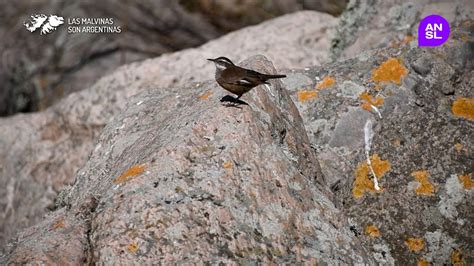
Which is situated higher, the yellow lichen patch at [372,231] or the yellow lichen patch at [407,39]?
the yellow lichen patch at [407,39]

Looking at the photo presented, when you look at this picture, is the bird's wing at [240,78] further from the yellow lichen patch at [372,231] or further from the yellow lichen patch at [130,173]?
the yellow lichen patch at [372,231]

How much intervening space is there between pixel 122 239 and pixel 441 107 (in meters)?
3.96

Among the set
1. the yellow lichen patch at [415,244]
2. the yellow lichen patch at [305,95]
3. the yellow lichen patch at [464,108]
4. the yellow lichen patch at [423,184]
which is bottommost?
the yellow lichen patch at [415,244]

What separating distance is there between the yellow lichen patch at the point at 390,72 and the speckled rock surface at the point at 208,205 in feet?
5.65

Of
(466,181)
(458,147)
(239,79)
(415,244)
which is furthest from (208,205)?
(458,147)

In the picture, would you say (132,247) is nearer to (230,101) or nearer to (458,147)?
(230,101)

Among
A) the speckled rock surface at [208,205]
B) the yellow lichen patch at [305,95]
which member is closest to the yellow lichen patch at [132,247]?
the speckled rock surface at [208,205]

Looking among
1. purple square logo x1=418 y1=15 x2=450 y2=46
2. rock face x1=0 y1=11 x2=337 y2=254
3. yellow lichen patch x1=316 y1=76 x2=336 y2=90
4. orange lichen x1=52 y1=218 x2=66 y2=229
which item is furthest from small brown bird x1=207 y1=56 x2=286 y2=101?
rock face x1=0 y1=11 x2=337 y2=254

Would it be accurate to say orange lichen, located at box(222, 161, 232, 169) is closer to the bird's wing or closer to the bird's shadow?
the bird's shadow

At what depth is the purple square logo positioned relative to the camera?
7859mm

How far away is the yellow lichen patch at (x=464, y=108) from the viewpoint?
698 cm

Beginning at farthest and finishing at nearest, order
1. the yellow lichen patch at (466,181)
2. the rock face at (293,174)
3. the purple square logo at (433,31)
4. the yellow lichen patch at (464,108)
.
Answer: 1. the purple square logo at (433,31)
2. the yellow lichen patch at (464,108)
3. the yellow lichen patch at (466,181)
4. the rock face at (293,174)

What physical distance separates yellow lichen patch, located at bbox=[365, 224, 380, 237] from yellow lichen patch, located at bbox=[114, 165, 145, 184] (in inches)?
92.4

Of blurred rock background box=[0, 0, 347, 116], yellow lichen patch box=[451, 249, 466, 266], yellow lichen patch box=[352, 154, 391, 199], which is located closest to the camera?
yellow lichen patch box=[451, 249, 466, 266]
